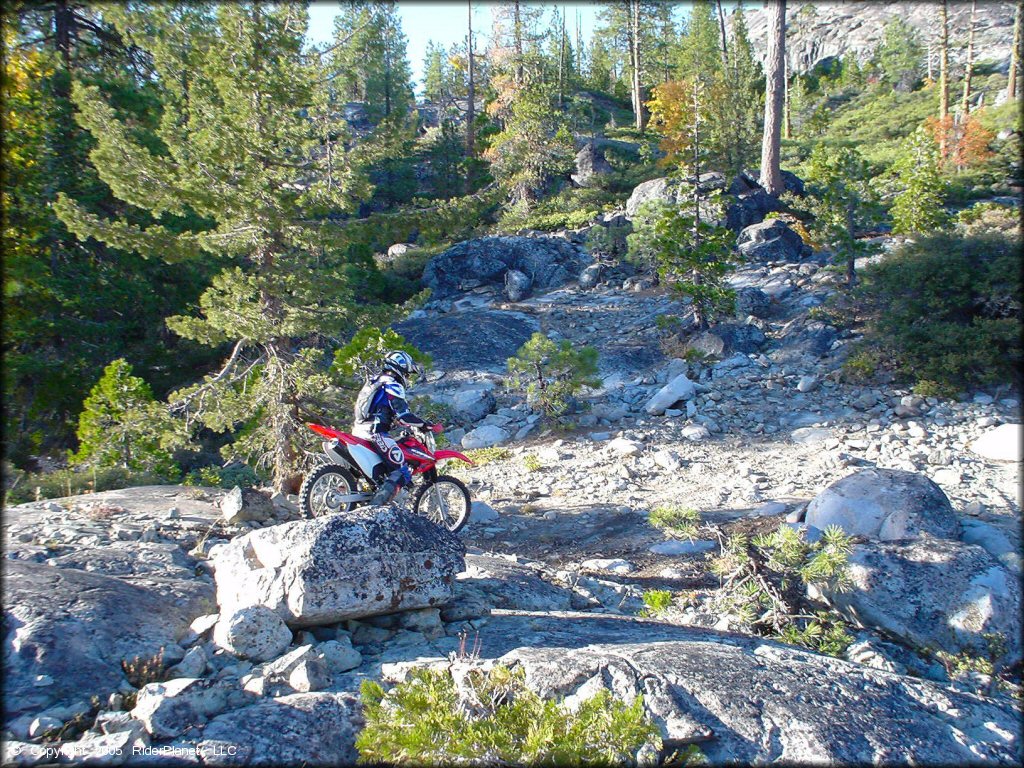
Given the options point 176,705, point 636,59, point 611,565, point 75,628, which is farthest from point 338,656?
point 636,59

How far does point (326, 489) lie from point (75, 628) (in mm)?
3062

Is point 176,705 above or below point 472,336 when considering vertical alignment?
below

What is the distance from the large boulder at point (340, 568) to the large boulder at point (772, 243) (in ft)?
52.0

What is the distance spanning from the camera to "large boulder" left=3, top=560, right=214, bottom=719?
127 inches

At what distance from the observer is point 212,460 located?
1188cm

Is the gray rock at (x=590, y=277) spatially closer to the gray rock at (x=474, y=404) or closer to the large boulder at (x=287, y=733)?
the gray rock at (x=474, y=404)

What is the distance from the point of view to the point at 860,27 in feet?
194

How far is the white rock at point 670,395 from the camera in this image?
11.6 meters

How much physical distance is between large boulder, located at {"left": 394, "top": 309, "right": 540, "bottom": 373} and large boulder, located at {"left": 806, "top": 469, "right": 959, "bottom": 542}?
8.26 meters

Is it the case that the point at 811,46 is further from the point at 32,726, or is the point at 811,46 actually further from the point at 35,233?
the point at 32,726

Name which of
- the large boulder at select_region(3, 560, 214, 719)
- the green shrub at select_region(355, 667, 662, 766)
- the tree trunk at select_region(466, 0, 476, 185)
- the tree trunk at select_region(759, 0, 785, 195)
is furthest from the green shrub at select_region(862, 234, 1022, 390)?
the tree trunk at select_region(466, 0, 476, 185)

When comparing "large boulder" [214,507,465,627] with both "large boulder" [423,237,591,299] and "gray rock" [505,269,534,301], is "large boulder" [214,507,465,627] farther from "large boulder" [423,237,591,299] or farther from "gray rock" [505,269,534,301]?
"large boulder" [423,237,591,299]

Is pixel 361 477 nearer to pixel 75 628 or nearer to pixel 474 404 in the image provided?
pixel 75 628

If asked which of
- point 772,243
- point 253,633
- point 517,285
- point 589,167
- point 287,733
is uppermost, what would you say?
point 589,167
